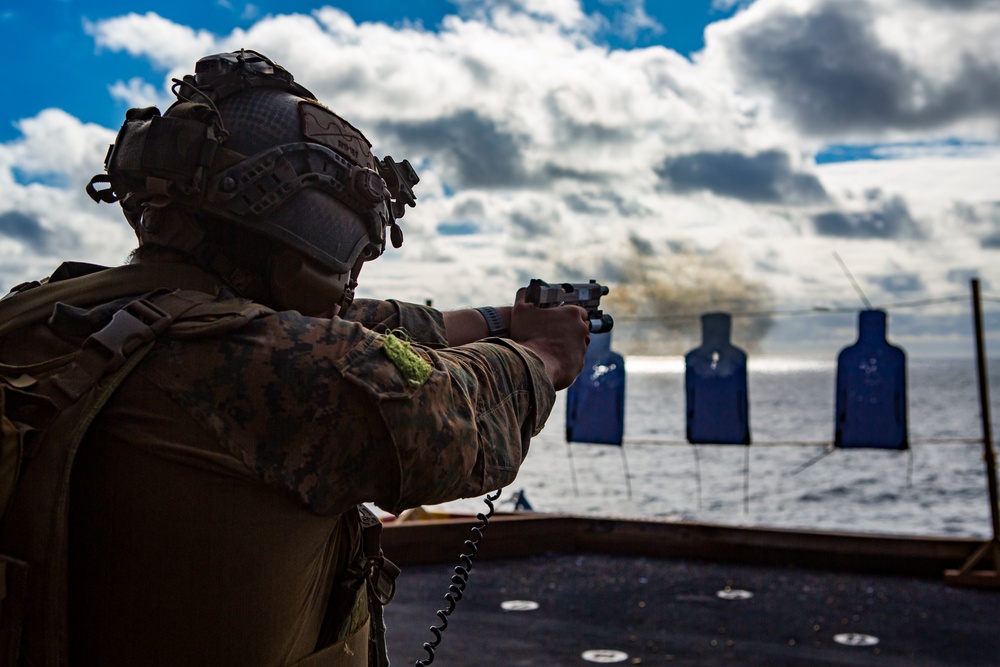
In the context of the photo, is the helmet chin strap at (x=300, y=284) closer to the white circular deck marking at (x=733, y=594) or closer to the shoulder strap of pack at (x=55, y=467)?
the shoulder strap of pack at (x=55, y=467)

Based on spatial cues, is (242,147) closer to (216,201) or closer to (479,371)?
(216,201)

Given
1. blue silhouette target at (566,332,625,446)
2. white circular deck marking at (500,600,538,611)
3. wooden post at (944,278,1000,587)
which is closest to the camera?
white circular deck marking at (500,600,538,611)

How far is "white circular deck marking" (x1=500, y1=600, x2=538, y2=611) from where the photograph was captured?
25.1 ft

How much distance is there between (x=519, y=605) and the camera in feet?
25.4

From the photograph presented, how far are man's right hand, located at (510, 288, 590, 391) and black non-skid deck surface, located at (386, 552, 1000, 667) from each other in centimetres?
457

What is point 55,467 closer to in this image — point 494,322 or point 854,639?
point 494,322

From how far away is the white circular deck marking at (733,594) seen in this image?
7.98 meters

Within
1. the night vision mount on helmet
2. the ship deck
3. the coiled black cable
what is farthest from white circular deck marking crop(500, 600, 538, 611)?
the night vision mount on helmet

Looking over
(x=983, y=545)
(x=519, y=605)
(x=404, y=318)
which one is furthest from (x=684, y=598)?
(x=404, y=318)

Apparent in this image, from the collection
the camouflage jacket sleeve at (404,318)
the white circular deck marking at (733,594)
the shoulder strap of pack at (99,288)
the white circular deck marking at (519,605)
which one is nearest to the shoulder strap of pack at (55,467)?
the shoulder strap of pack at (99,288)

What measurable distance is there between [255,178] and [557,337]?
761 mm

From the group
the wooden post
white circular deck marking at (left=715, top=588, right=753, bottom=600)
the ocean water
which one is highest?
the wooden post

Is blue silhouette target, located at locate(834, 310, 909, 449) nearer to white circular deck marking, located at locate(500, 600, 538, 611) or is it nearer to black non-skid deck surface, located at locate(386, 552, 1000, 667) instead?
black non-skid deck surface, located at locate(386, 552, 1000, 667)

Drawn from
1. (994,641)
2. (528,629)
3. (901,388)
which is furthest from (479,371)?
(901,388)
